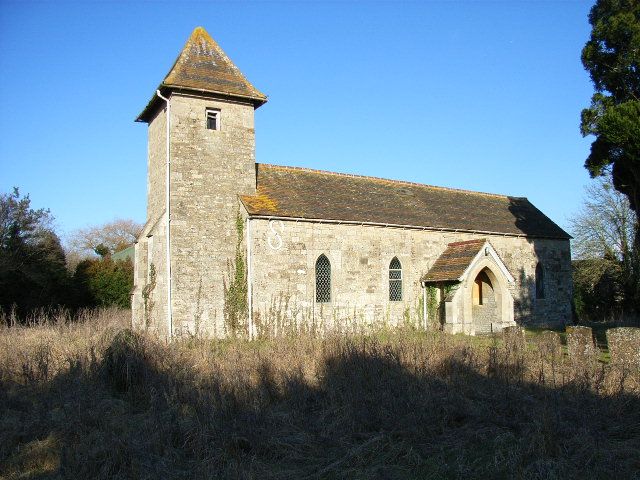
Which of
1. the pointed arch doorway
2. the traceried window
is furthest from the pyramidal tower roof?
the pointed arch doorway

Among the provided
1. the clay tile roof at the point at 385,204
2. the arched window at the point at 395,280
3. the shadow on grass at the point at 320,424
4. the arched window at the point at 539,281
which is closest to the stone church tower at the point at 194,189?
the clay tile roof at the point at 385,204

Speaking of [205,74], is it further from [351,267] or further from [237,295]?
[351,267]

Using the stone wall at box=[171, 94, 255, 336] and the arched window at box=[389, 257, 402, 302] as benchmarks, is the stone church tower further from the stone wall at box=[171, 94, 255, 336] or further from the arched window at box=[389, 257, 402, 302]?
the arched window at box=[389, 257, 402, 302]

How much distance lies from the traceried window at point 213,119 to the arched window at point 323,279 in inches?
264

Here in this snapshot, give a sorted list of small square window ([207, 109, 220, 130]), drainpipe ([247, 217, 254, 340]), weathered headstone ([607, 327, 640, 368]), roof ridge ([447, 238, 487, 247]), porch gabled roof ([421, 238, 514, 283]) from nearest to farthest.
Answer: weathered headstone ([607, 327, 640, 368]) < drainpipe ([247, 217, 254, 340]) < small square window ([207, 109, 220, 130]) < porch gabled roof ([421, 238, 514, 283]) < roof ridge ([447, 238, 487, 247])

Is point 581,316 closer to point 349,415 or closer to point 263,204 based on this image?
point 263,204

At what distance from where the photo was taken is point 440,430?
823 centimetres

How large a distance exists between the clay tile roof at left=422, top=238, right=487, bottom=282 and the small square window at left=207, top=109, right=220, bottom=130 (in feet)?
36.9

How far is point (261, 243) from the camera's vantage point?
20797 mm

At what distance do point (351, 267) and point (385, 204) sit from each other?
4471 millimetres

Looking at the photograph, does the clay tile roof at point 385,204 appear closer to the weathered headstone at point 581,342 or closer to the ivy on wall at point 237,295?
the ivy on wall at point 237,295

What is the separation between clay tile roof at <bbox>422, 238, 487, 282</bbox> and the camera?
2344 centimetres


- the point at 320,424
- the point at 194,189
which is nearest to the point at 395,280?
the point at 194,189

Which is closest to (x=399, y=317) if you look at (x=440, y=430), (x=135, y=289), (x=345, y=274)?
(x=345, y=274)
